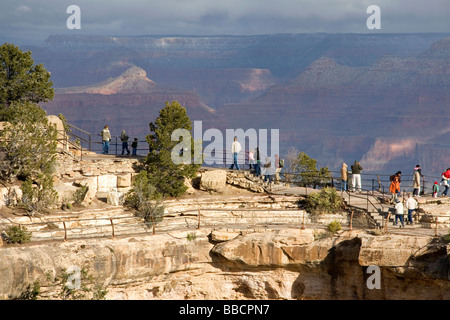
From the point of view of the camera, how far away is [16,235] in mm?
34969

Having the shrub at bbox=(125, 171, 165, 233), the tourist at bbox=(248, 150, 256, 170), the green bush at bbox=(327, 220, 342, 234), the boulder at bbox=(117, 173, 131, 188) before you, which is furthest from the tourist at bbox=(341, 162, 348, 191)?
the boulder at bbox=(117, 173, 131, 188)

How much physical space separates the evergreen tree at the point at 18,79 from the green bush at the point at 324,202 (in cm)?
1838

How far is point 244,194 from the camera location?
46.3 m

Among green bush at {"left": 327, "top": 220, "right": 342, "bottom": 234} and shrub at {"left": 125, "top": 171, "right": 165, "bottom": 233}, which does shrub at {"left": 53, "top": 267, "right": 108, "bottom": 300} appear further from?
green bush at {"left": 327, "top": 220, "right": 342, "bottom": 234}

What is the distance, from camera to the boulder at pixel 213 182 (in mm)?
46094

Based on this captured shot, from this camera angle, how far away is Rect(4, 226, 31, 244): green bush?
1374 inches

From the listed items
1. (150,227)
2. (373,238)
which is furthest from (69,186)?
(373,238)

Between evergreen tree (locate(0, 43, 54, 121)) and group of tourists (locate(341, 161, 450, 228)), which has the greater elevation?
evergreen tree (locate(0, 43, 54, 121))

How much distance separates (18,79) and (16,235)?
16.0 m

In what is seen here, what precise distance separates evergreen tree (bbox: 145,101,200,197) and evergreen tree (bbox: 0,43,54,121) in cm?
850

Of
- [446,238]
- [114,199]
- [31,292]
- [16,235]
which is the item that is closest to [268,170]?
[114,199]

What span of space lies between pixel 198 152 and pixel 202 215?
17.4ft

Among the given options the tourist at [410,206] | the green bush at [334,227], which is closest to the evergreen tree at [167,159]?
the green bush at [334,227]

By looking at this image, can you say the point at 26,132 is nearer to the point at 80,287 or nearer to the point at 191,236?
the point at 191,236
